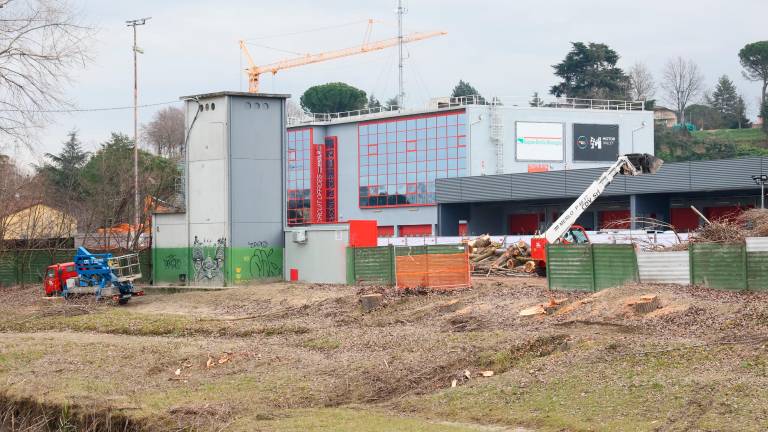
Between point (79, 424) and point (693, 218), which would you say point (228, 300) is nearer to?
point (79, 424)

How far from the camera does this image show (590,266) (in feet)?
100

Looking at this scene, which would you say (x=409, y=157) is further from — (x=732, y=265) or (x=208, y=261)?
(x=732, y=265)

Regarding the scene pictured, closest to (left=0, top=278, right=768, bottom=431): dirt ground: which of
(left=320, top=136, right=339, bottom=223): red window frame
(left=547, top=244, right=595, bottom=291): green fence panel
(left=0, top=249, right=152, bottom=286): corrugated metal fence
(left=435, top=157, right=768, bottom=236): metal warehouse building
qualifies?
(left=547, top=244, right=595, bottom=291): green fence panel

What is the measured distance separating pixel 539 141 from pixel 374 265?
52.0 m

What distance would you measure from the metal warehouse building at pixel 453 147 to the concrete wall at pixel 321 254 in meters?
42.6

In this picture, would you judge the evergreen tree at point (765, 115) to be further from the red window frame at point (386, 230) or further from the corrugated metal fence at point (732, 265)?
the corrugated metal fence at point (732, 265)

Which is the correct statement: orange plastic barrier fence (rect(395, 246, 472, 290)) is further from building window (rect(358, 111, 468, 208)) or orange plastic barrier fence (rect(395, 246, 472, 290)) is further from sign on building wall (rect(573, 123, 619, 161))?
sign on building wall (rect(573, 123, 619, 161))

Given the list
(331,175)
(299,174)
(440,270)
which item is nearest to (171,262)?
(440,270)

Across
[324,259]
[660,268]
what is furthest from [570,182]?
[660,268]

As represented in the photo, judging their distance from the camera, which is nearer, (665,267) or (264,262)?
(665,267)

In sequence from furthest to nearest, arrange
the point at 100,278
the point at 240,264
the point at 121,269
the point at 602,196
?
the point at 602,196, the point at 240,264, the point at 121,269, the point at 100,278

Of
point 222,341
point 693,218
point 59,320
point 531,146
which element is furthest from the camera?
point 531,146

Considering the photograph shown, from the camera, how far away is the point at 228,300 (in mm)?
38469

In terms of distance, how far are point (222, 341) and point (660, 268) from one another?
40.3 ft
